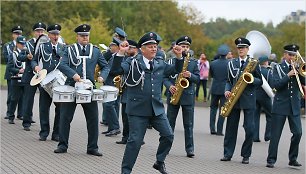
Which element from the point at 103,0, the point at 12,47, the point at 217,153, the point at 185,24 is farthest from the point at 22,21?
the point at 217,153

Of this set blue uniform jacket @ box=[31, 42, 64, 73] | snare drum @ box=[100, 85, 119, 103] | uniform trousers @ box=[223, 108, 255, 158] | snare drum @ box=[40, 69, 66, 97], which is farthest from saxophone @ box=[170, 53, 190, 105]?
blue uniform jacket @ box=[31, 42, 64, 73]

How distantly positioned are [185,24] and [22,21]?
1754 centimetres

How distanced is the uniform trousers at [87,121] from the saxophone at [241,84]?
2.47 metres

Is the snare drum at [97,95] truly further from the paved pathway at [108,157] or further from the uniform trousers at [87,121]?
the paved pathway at [108,157]

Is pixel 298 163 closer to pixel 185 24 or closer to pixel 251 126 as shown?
pixel 251 126

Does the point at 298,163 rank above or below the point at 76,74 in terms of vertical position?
below

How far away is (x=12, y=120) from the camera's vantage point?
14.8 meters

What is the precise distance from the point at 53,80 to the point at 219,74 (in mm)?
5840

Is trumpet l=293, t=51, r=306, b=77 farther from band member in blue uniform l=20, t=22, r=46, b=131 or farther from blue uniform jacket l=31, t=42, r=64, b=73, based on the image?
band member in blue uniform l=20, t=22, r=46, b=131

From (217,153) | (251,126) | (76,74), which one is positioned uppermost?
(76,74)

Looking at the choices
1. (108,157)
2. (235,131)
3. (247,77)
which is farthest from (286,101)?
(108,157)

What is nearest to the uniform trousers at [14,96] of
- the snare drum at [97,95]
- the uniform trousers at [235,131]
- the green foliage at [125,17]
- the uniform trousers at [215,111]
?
the uniform trousers at [215,111]

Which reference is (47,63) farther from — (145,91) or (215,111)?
(215,111)

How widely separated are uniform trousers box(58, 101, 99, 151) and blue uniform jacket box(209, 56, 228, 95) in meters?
5.70
